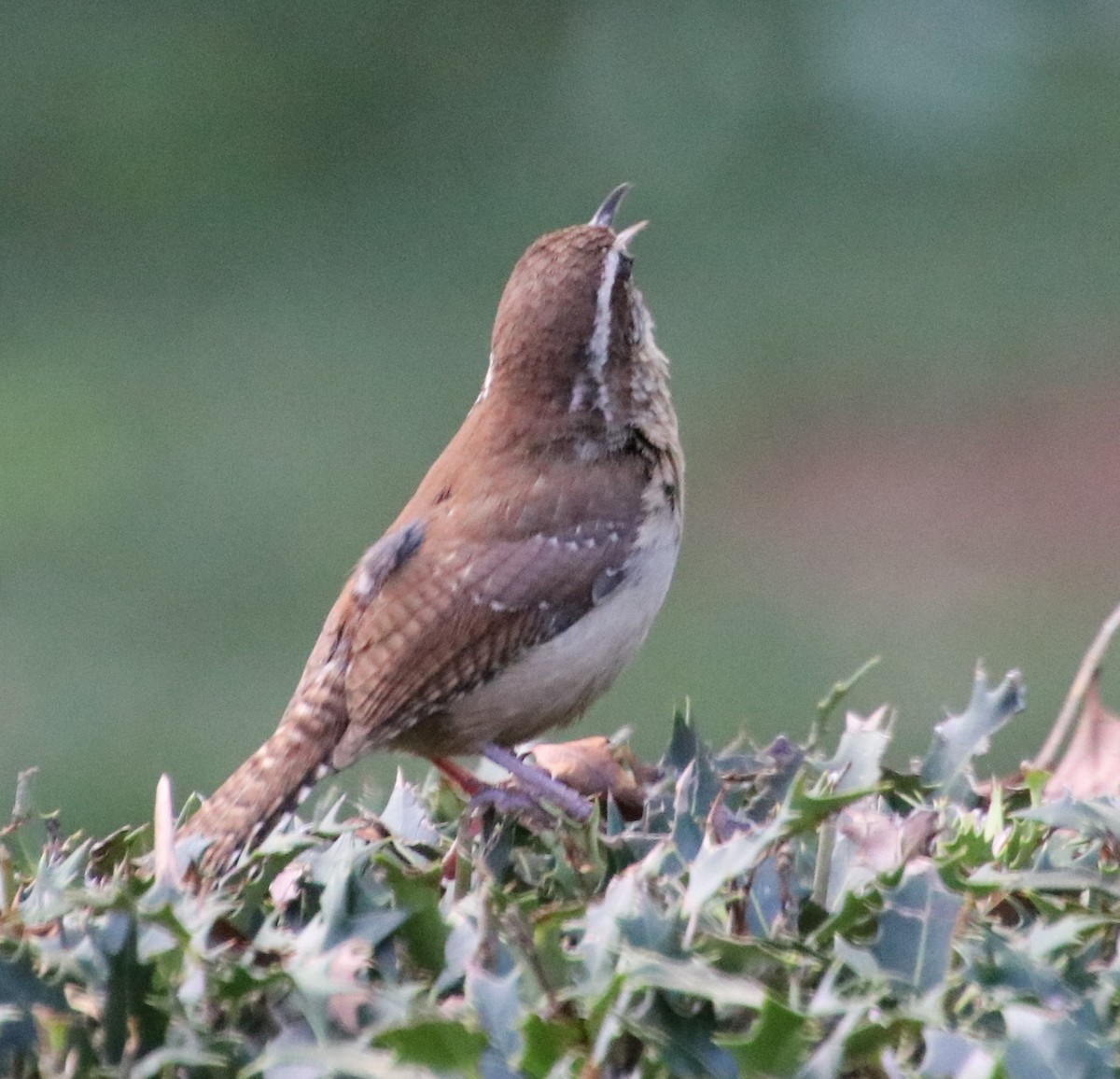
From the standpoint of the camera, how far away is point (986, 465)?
37.5 feet

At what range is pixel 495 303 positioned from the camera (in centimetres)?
1341

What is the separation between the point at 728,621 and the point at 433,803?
6.42 m

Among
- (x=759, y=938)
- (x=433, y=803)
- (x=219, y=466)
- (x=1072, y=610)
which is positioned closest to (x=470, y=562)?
(x=433, y=803)

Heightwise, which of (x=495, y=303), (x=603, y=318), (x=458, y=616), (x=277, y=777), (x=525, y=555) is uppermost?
(x=495, y=303)

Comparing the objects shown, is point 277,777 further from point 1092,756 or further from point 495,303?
point 495,303

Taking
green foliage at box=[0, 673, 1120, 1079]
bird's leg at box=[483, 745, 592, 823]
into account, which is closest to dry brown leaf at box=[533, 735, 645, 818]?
bird's leg at box=[483, 745, 592, 823]

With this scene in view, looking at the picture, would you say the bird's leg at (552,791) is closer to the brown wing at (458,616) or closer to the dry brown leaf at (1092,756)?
the dry brown leaf at (1092,756)

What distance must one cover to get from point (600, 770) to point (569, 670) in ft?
4.07

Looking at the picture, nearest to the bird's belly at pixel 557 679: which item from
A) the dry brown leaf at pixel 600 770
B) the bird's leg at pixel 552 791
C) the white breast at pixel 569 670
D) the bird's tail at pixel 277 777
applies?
the white breast at pixel 569 670

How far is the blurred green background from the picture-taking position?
29.7 ft

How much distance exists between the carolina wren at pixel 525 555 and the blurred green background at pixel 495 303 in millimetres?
3369

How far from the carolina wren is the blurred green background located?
11.1 feet

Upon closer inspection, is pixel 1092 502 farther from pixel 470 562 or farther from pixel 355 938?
pixel 355 938

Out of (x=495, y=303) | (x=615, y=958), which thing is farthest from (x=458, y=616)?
(x=495, y=303)
